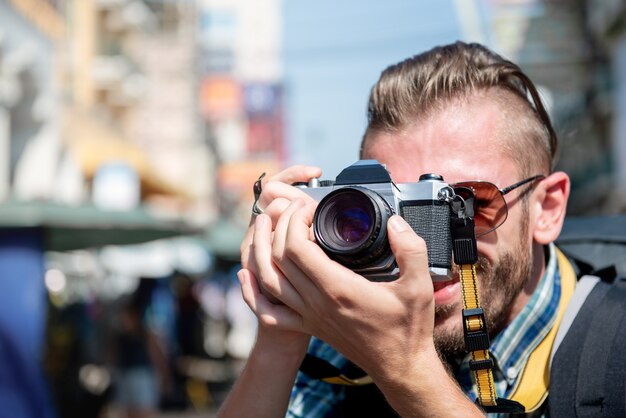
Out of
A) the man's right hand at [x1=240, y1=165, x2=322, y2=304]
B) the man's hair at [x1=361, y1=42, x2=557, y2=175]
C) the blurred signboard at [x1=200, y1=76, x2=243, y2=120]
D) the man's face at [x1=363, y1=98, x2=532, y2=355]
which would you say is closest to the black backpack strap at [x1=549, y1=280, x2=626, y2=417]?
the man's face at [x1=363, y1=98, x2=532, y2=355]

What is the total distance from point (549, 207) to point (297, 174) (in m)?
0.65

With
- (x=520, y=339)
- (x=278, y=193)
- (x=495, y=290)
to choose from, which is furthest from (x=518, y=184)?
(x=278, y=193)

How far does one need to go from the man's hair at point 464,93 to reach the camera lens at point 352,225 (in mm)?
366

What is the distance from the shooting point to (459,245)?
1802mm

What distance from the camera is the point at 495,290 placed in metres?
1.91

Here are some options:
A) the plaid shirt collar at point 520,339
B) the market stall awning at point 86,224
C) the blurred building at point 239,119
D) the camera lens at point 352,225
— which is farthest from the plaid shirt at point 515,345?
the blurred building at point 239,119

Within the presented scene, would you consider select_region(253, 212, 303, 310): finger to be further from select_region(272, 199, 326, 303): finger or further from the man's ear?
the man's ear

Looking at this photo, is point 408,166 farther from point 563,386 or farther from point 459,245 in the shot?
point 563,386

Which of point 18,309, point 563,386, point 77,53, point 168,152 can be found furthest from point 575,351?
point 168,152

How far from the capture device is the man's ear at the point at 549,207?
2053mm

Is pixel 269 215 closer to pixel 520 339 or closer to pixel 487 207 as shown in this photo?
pixel 487 207

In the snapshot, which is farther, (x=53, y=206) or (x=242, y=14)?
(x=242, y=14)

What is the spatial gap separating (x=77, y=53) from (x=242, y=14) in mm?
58395

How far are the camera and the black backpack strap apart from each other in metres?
0.32
